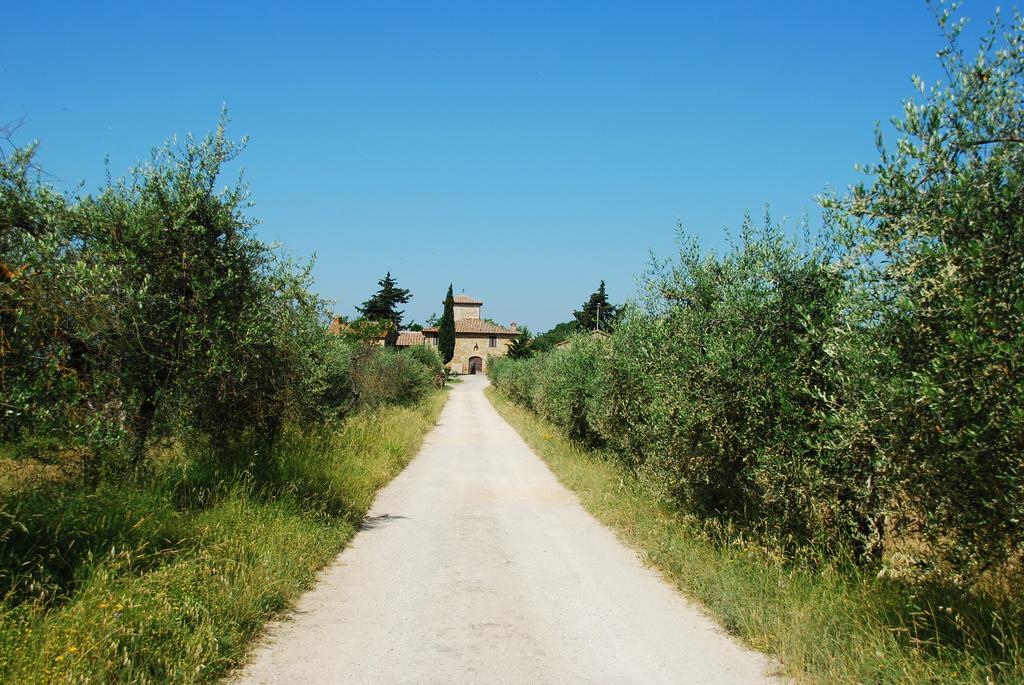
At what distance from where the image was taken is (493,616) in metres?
6.11

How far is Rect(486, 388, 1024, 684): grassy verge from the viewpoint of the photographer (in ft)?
14.5

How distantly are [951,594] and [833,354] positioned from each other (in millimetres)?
2005

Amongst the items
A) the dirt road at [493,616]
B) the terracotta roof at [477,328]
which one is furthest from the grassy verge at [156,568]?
the terracotta roof at [477,328]

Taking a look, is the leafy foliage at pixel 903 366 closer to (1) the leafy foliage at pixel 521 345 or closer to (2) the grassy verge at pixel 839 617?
(2) the grassy verge at pixel 839 617

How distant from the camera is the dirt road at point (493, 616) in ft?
16.0

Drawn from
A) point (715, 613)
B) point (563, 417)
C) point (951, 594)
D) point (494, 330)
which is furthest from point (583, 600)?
point (494, 330)

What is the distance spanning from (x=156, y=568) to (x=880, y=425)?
229 inches

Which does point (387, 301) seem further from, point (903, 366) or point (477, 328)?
point (903, 366)

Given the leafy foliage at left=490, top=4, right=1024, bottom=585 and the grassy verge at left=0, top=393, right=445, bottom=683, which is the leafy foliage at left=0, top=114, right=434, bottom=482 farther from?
the leafy foliage at left=490, top=4, right=1024, bottom=585

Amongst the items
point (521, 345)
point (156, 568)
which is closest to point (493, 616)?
point (156, 568)

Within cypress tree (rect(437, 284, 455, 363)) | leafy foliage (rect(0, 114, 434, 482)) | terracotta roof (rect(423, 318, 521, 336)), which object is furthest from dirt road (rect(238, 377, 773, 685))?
terracotta roof (rect(423, 318, 521, 336))

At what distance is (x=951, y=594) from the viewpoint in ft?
17.4

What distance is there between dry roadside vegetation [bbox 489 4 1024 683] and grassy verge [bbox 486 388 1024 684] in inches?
0.9

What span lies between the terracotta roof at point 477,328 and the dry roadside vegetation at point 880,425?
293ft
